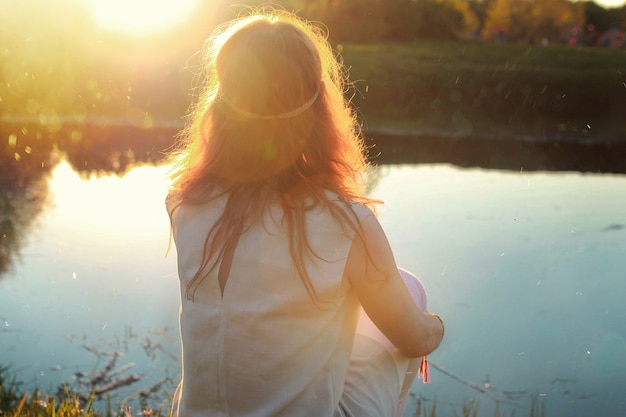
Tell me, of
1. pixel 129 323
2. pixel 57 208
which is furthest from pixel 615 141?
pixel 129 323

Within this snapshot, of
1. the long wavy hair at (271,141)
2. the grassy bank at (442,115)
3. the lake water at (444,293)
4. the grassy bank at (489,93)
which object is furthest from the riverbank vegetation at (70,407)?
the grassy bank at (489,93)

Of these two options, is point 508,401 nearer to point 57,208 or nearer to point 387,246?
point 387,246

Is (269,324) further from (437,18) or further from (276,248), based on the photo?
(437,18)

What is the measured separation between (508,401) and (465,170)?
4.78m

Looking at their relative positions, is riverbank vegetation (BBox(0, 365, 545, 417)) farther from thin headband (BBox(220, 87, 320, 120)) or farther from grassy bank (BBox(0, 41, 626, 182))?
grassy bank (BBox(0, 41, 626, 182))

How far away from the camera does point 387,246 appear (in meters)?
1.22

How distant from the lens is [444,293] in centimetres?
405

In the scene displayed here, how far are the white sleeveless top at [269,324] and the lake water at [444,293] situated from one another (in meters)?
1.84

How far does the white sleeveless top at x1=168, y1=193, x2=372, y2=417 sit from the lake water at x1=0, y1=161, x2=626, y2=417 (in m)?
1.84

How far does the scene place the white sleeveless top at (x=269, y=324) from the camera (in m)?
1.20

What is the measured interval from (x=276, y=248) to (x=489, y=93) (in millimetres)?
12257

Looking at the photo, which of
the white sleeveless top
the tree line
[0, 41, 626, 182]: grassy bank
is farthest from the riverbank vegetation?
the tree line

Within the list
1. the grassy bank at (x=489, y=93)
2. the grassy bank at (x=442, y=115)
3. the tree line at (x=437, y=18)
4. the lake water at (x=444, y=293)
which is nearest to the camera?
the lake water at (x=444, y=293)

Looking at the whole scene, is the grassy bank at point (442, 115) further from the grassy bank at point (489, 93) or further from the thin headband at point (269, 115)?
the thin headband at point (269, 115)
